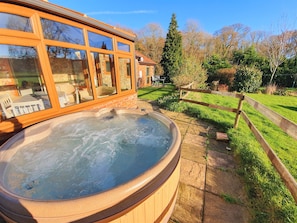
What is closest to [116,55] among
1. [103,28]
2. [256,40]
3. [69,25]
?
[103,28]

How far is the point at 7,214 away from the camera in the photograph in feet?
3.81

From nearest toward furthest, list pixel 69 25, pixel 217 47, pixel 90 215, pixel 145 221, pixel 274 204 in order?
1. pixel 90 215
2. pixel 145 221
3. pixel 274 204
4. pixel 69 25
5. pixel 217 47

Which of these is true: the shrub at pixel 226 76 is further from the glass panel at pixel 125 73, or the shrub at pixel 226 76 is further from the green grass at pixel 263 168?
the glass panel at pixel 125 73

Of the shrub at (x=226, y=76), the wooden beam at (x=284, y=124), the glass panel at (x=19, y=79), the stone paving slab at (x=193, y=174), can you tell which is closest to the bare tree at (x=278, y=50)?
the shrub at (x=226, y=76)

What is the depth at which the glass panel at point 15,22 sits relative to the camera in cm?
229

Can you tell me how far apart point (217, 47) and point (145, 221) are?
26425 millimetres

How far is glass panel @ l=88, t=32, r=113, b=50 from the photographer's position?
3893mm

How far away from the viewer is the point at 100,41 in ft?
13.9

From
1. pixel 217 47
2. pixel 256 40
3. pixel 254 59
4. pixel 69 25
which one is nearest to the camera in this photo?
pixel 69 25

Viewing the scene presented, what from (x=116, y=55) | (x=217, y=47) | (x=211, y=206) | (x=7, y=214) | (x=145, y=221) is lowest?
(x=211, y=206)

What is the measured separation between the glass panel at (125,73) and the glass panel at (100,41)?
1.16m

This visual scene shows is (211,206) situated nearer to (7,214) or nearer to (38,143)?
(7,214)

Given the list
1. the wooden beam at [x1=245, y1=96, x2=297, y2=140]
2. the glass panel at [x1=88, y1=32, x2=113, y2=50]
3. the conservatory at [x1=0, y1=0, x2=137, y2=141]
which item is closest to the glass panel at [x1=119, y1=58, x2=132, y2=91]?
the conservatory at [x1=0, y1=0, x2=137, y2=141]

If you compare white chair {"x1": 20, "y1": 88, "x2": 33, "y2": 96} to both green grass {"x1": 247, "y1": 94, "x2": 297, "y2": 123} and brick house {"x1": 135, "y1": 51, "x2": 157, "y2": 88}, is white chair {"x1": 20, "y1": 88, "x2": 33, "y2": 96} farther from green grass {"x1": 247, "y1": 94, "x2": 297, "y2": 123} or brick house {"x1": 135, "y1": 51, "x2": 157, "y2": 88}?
brick house {"x1": 135, "y1": 51, "x2": 157, "y2": 88}
